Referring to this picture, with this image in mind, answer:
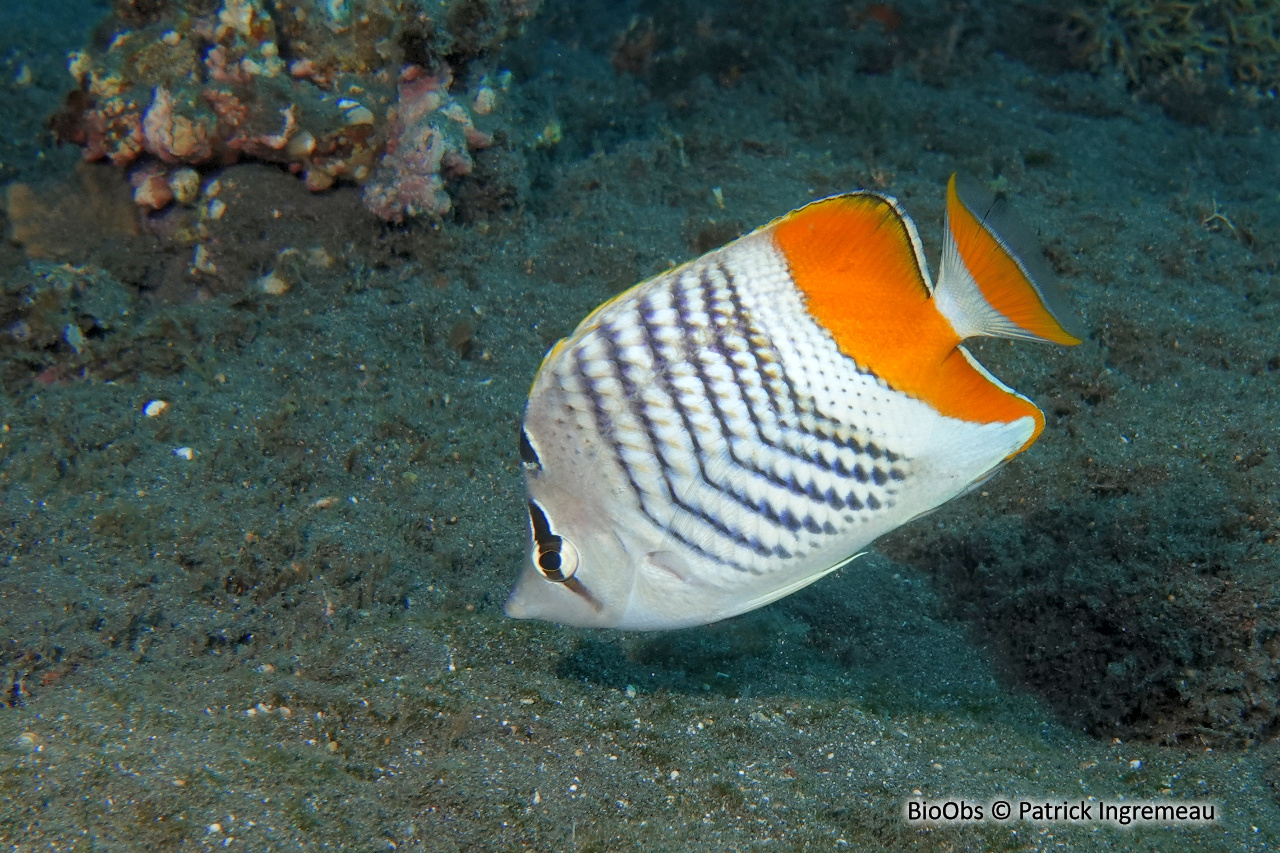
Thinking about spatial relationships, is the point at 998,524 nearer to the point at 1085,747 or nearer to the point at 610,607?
the point at 1085,747

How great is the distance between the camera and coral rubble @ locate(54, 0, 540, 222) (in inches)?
220

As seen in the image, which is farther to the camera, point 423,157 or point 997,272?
point 423,157

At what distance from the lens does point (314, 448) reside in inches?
170

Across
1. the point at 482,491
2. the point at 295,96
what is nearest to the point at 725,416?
the point at 482,491

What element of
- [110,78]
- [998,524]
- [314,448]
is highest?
[110,78]

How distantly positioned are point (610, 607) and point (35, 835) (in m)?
1.75

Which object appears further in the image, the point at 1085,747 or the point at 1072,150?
the point at 1072,150

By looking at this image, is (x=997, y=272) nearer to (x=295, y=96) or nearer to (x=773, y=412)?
(x=773, y=412)

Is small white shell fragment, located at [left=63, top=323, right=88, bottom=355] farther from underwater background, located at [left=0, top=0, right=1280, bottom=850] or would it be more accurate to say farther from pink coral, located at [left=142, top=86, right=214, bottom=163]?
pink coral, located at [left=142, top=86, right=214, bottom=163]

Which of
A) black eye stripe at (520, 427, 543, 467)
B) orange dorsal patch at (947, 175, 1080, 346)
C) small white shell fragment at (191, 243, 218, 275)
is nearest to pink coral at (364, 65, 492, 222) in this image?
small white shell fragment at (191, 243, 218, 275)

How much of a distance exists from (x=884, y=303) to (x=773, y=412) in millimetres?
367

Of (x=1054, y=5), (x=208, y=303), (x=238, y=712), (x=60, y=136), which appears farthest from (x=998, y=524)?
(x=1054, y=5)

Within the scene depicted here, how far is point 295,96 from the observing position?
18.7 ft

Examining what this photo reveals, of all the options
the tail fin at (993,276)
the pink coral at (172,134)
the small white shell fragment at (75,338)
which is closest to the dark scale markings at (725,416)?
the tail fin at (993,276)
